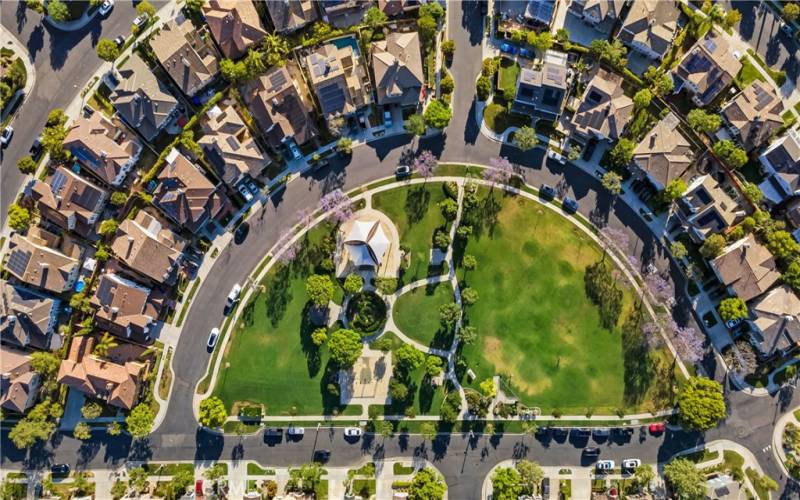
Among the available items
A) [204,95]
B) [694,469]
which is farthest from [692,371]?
[204,95]

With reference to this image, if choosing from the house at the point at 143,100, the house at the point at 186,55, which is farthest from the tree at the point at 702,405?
the house at the point at 143,100

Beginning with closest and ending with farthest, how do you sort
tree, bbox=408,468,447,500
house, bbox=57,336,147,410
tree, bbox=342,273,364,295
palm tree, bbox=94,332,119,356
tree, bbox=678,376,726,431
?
tree, bbox=408,468,447,500 → tree, bbox=678,376,726,431 → house, bbox=57,336,147,410 → tree, bbox=342,273,364,295 → palm tree, bbox=94,332,119,356

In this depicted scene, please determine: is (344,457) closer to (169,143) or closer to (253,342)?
(253,342)

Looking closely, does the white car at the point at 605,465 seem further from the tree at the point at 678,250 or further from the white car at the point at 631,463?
the tree at the point at 678,250

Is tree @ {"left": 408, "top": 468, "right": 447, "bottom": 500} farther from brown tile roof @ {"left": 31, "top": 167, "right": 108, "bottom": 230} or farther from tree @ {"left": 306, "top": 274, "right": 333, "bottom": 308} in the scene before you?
brown tile roof @ {"left": 31, "top": 167, "right": 108, "bottom": 230}

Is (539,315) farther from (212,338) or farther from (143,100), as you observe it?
(143,100)

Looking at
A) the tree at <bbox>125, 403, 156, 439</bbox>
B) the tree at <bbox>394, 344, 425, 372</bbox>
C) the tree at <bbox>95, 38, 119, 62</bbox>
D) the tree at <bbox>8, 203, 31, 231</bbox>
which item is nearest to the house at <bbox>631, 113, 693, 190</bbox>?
the tree at <bbox>394, 344, 425, 372</bbox>
